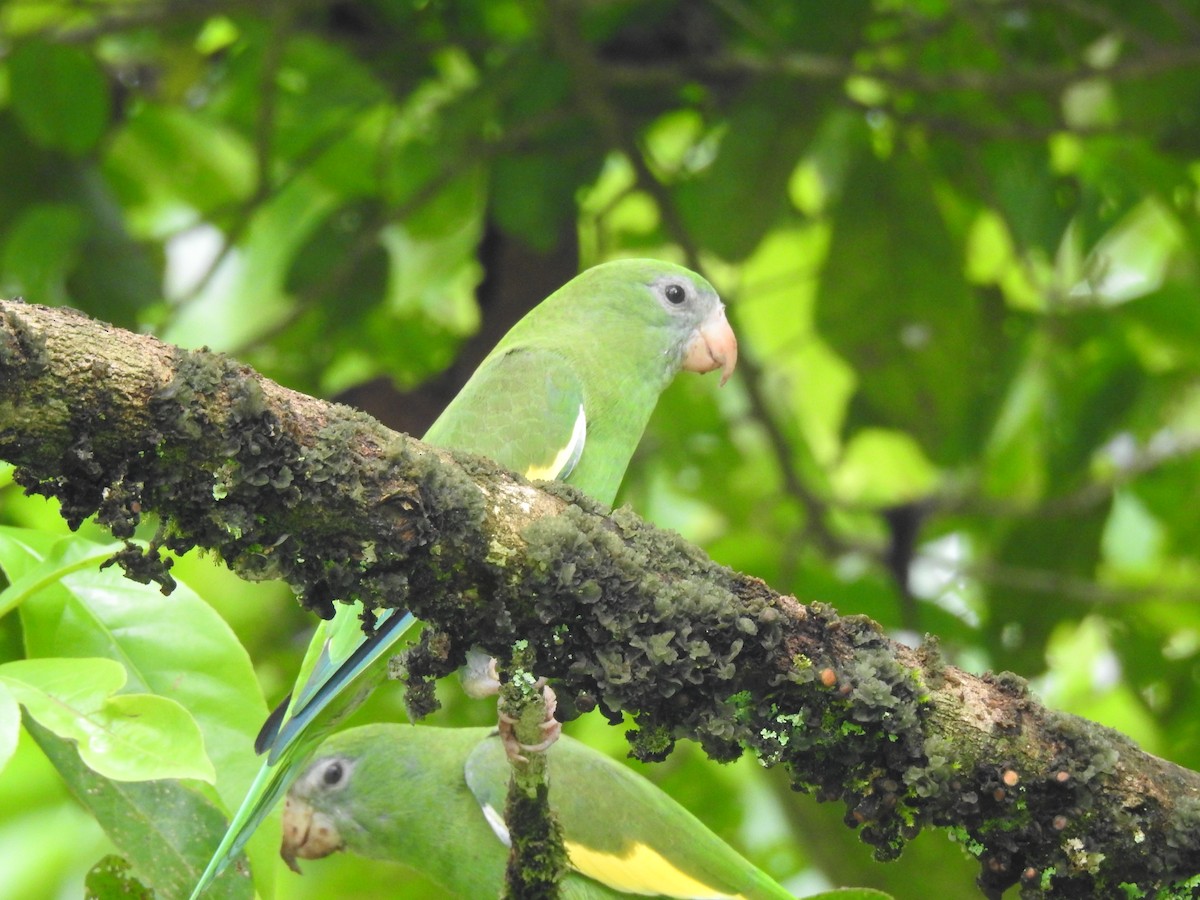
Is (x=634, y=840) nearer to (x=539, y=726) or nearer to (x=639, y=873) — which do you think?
(x=639, y=873)

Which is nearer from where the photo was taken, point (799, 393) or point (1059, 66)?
point (1059, 66)

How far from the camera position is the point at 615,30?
175 inches

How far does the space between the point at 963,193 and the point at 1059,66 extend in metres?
0.53

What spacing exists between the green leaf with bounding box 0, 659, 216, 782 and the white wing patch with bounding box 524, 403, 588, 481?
133 centimetres

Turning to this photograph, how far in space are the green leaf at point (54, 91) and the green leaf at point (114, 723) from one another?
294 centimetres

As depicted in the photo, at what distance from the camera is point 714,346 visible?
3.70 metres

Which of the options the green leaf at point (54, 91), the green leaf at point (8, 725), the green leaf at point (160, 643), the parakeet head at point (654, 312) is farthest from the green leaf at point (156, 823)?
the green leaf at point (54, 91)

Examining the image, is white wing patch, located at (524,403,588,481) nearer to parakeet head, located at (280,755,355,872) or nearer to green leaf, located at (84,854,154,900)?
parakeet head, located at (280,755,355,872)

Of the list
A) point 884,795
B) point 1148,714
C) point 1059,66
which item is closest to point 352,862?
point 884,795

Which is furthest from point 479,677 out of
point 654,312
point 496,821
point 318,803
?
point 654,312

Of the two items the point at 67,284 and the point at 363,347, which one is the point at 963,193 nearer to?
the point at 363,347

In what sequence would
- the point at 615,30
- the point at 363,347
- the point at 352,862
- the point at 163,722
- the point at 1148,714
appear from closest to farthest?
the point at 163,722 → the point at 352,862 → the point at 1148,714 → the point at 615,30 → the point at 363,347

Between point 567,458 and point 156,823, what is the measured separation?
1.25m

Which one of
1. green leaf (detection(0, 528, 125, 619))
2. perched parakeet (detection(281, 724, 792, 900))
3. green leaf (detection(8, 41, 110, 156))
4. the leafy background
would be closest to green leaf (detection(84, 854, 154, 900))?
green leaf (detection(0, 528, 125, 619))
